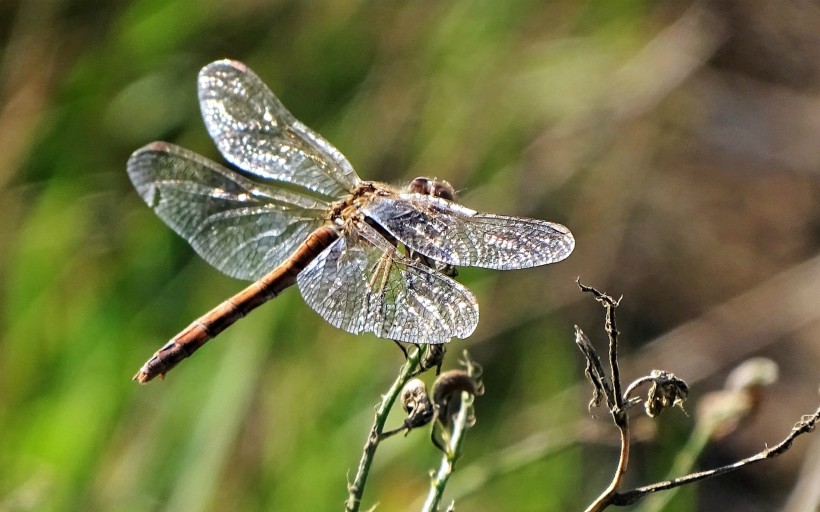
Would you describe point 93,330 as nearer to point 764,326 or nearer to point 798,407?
point 764,326

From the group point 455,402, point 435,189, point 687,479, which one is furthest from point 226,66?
point 687,479

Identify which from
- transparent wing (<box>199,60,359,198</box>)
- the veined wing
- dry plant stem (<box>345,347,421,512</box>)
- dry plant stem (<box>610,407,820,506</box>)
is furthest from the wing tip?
dry plant stem (<box>610,407,820,506</box>)

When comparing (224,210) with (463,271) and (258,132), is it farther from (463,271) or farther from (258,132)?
(463,271)

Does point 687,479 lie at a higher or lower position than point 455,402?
lower

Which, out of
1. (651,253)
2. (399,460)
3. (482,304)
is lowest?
(399,460)


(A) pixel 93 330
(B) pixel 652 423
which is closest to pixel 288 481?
(A) pixel 93 330

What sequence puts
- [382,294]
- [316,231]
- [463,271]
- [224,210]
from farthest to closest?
[463,271] < [224,210] < [316,231] < [382,294]

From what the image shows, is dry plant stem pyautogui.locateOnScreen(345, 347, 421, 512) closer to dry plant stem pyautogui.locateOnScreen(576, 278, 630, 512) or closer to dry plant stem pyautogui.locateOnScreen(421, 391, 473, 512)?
dry plant stem pyautogui.locateOnScreen(421, 391, 473, 512)
